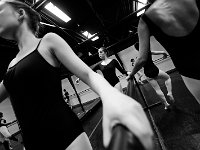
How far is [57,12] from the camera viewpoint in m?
6.11

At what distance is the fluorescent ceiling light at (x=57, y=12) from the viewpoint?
224 inches

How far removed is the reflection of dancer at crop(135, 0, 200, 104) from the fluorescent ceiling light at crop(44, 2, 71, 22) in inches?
198

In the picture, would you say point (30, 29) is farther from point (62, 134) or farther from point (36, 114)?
point (62, 134)

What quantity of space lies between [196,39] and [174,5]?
274 mm

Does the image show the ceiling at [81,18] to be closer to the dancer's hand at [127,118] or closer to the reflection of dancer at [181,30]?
the reflection of dancer at [181,30]

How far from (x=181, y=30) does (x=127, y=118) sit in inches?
42.4

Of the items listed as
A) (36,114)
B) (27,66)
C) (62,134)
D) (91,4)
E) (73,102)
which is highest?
(91,4)

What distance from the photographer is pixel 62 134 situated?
81 centimetres

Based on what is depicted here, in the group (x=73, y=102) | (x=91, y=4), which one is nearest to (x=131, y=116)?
(x=91, y=4)

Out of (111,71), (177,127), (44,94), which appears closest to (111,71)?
(111,71)

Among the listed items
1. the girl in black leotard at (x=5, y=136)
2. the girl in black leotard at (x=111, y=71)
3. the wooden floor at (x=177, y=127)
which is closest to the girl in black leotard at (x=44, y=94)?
the girl in black leotard at (x=5, y=136)

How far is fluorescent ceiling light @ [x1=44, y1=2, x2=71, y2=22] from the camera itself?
5702 millimetres

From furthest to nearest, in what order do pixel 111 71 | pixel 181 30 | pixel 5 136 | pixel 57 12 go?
1. pixel 57 12
2. pixel 111 71
3. pixel 5 136
4. pixel 181 30

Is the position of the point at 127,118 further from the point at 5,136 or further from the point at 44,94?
the point at 5,136
